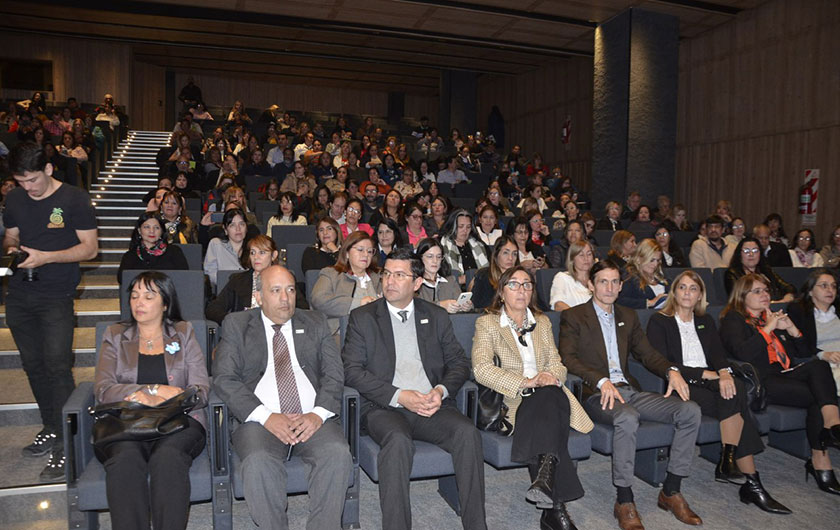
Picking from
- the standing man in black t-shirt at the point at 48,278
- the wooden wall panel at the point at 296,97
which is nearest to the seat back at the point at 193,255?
the standing man in black t-shirt at the point at 48,278

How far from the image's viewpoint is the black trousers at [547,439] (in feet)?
9.03

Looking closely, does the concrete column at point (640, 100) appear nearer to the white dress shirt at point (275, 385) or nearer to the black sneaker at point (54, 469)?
the white dress shirt at point (275, 385)

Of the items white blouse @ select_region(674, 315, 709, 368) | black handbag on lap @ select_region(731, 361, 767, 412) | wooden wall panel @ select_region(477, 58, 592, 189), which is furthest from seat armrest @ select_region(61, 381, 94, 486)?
wooden wall panel @ select_region(477, 58, 592, 189)

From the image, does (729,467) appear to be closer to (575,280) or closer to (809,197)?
(575,280)

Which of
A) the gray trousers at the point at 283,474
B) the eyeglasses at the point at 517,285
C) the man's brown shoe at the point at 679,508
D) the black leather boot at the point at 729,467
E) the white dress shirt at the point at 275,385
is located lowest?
the man's brown shoe at the point at 679,508

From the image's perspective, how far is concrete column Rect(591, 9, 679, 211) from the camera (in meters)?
9.23

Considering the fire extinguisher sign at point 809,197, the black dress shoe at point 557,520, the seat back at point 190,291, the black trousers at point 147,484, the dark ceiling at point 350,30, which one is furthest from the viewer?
the dark ceiling at point 350,30

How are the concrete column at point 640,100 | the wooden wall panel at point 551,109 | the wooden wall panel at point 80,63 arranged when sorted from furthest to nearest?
1. the wooden wall panel at point 80,63
2. the wooden wall panel at point 551,109
3. the concrete column at point 640,100

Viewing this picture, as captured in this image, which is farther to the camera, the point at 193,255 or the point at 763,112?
the point at 763,112

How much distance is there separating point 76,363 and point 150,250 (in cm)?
85

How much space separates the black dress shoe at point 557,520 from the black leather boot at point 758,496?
99 centimetres

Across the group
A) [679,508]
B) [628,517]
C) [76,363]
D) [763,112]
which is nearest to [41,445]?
[76,363]

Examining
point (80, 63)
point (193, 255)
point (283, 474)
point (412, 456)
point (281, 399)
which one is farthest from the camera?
point (80, 63)

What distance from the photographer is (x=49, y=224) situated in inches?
113
